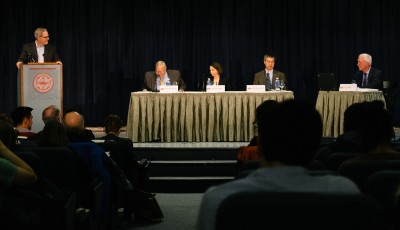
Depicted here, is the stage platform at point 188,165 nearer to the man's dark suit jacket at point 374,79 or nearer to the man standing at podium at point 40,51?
the man standing at podium at point 40,51

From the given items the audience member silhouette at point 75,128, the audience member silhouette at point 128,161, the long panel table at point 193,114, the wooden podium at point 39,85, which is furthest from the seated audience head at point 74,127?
the wooden podium at point 39,85

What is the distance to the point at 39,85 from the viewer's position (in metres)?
9.26

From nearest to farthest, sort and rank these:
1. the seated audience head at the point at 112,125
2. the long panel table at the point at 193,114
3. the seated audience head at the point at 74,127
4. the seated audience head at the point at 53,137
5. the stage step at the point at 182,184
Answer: the seated audience head at the point at 53,137 < the seated audience head at the point at 74,127 < the seated audience head at the point at 112,125 < the stage step at the point at 182,184 < the long panel table at the point at 193,114

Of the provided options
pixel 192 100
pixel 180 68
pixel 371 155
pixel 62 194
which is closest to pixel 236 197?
pixel 371 155

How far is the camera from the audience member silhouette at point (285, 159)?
1.69 meters

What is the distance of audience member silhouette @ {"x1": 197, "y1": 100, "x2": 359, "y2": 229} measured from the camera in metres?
1.69

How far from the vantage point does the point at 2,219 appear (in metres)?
2.91

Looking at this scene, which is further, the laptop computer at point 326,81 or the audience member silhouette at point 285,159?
the laptop computer at point 326,81

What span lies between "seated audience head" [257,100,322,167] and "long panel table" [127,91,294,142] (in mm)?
7386

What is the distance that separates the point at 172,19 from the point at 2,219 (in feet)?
31.8

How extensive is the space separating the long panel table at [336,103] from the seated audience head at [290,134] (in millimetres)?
7582

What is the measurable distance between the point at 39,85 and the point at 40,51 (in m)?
0.90

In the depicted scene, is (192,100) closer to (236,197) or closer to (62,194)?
(62,194)

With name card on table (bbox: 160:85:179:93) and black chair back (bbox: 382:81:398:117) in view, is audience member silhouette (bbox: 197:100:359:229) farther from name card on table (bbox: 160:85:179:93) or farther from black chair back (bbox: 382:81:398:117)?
black chair back (bbox: 382:81:398:117)
